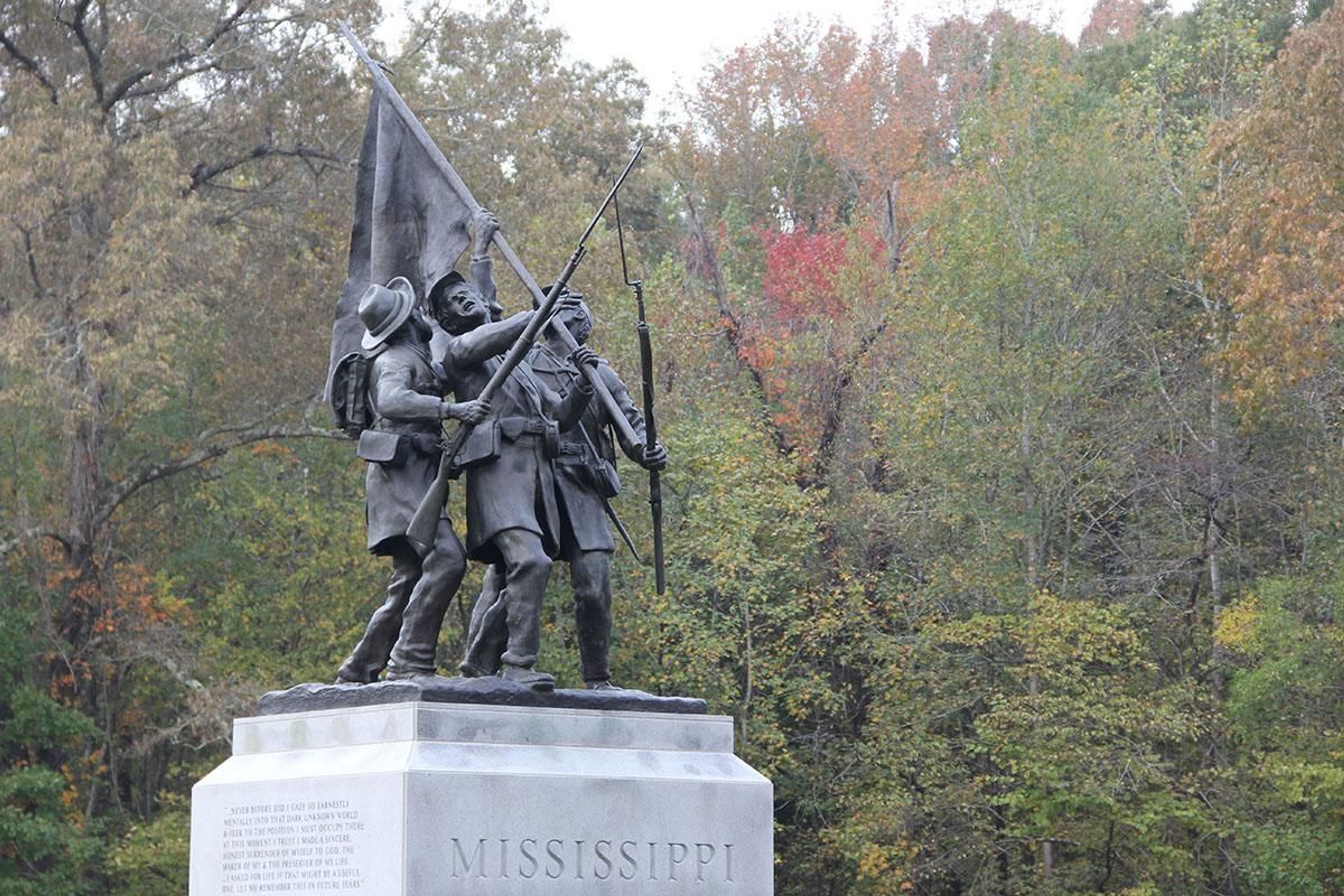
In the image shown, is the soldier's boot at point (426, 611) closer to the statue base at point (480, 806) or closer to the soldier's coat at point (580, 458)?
the statue base at point (480, 806)

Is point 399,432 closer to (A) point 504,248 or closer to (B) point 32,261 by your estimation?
(A) point 504,248

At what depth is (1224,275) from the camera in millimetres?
26734

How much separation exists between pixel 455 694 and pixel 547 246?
16.7m

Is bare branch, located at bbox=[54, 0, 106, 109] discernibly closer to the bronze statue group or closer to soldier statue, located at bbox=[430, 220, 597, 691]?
the bronze statue group

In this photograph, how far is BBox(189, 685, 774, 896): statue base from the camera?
35.6 feet

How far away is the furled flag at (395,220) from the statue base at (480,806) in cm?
225

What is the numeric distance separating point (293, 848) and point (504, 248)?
11.8ft

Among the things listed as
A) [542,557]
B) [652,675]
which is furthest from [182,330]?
[542,557]

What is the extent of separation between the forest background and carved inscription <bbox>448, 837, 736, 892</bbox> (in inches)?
539

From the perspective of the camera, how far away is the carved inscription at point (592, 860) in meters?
10.9

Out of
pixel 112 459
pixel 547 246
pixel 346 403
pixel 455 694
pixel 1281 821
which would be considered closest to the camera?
pixel 455 694

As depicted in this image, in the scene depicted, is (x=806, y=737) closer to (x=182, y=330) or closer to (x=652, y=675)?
(x=652, y=675)

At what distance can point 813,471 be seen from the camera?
1171 inches

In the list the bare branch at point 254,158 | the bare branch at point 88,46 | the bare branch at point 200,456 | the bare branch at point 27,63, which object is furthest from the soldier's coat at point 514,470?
the bare branch at point 254,158
